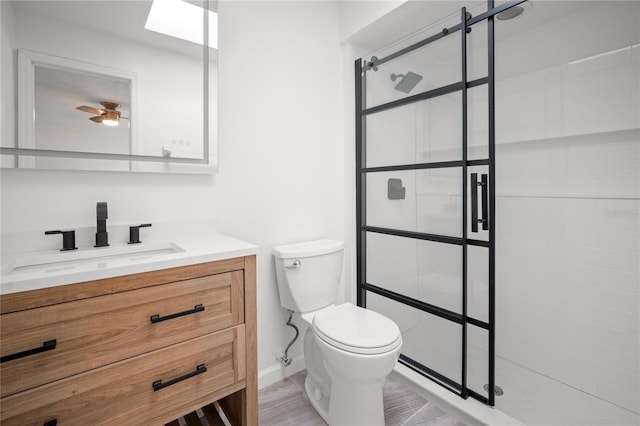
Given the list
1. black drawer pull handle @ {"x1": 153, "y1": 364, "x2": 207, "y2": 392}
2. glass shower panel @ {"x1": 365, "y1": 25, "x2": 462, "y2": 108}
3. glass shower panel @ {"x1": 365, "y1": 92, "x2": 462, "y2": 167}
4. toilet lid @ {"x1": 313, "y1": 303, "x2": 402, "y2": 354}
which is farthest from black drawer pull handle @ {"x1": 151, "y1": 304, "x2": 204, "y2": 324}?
glass shower panel @ {"x1": 365, "y1": 25, "x2": 462, "y2": 108}

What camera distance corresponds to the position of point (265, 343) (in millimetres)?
1785

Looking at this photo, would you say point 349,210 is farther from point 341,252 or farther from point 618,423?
point 618,423

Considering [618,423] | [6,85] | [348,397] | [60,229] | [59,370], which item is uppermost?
[6,85]

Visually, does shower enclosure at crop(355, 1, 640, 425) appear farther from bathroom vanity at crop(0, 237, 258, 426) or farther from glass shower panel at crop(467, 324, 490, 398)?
bathroom vanity at crop(0, 237, 258, 426)

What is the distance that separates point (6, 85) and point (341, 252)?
159 cm

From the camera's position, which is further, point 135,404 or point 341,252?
point 341,252

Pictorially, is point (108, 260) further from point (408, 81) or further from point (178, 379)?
point (408, 81)

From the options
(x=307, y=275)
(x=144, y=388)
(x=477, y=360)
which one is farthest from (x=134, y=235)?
(x=477, y=360)

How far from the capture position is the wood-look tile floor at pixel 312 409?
1.50 meters

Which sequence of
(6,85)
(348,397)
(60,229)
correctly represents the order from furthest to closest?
1. (348,397)
2. (60,229)
3. (6,85)

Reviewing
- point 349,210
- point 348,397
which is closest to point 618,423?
point 348,397

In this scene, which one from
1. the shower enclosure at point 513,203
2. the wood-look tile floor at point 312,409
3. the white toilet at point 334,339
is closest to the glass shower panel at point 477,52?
the shower enclosure at point 513,203

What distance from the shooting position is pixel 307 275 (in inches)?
66.4

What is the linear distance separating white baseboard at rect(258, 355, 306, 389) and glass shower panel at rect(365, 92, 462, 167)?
1348mm
